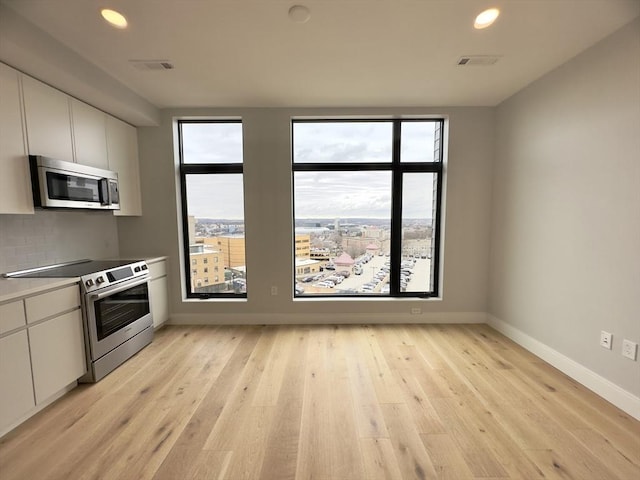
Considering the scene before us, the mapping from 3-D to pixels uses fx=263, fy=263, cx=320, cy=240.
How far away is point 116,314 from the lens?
248 cm

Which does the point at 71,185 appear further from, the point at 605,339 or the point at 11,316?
the point at 605,339

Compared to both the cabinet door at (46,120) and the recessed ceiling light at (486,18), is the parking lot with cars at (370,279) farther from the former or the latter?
the cabinet door at (46,120)

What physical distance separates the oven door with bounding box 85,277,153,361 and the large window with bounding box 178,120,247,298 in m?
0.76

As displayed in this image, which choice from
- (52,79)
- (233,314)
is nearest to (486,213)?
(233,314)

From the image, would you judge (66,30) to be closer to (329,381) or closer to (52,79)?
(52,79)

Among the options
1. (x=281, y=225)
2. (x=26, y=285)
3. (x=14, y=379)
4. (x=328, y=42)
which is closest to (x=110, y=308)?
(x=26, y=285)

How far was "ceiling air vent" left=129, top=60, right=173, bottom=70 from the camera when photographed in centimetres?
227

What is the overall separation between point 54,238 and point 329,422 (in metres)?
3.06

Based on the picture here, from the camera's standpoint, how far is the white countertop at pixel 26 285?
1.70 meters

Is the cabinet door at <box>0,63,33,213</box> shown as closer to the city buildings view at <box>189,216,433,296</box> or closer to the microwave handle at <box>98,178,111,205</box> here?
the microwave handle at <box>98,178,111,205</box>

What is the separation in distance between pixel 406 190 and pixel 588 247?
1848 millimetres

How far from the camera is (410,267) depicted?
3592 millimetres

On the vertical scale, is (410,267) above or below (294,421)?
above

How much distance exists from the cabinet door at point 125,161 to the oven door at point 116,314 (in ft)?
3.20
